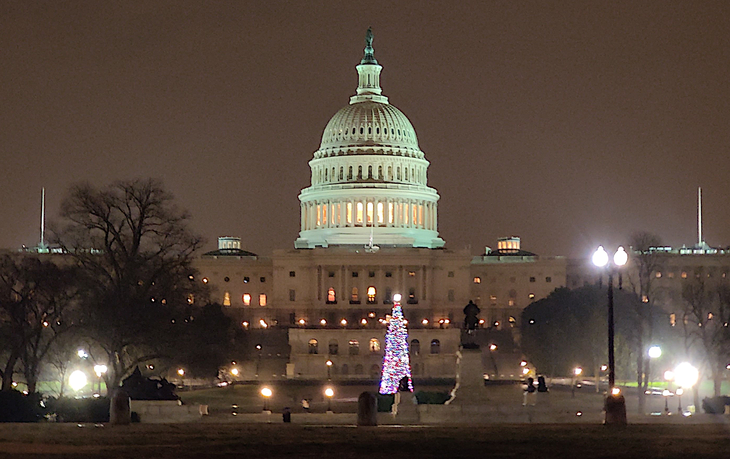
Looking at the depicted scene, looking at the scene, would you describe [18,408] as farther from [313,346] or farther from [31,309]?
[313,346]

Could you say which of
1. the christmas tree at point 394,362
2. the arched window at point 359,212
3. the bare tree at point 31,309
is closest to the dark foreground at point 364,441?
the bare tree at point 31,309

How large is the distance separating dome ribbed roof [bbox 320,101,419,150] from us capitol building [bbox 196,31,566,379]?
0.36 ft

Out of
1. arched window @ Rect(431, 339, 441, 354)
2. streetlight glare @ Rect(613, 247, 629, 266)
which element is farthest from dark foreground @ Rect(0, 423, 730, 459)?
arched window @ Rect(431, 339, 441, 354)

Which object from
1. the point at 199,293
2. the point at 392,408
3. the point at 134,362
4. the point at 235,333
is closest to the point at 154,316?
the point at 134,362

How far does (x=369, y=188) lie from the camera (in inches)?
7594

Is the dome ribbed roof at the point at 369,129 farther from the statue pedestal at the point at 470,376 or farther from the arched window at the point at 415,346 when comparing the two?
the statue pedestal at the point at 470,376

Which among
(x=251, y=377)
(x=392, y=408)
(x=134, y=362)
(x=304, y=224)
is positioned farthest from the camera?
(x=304, y=224)

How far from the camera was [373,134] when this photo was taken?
642 ft

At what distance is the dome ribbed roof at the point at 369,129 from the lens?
195625 mm

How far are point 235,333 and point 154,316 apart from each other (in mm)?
24984

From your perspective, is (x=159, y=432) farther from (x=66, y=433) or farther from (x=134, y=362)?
(x=134, y=362)

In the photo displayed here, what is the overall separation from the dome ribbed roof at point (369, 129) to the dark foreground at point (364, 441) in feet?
483

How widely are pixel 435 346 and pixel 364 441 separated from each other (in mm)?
106568

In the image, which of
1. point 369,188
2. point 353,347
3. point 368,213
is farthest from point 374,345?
point 368,213
